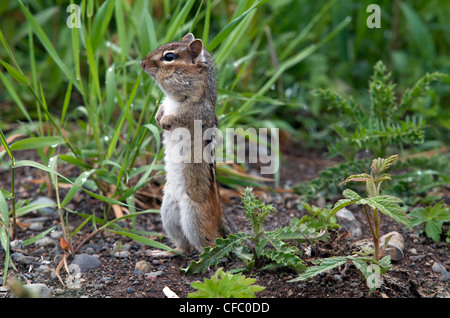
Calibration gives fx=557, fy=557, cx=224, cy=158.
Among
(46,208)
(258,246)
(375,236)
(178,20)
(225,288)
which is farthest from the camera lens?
(46,208)

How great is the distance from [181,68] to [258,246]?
3.88 feet

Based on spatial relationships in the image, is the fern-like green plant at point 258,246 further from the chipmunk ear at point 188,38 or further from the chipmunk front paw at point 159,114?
the chipmunk ear at point 188,38

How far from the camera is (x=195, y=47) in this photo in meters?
3.35

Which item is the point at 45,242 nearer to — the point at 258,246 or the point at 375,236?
the point at 258,246

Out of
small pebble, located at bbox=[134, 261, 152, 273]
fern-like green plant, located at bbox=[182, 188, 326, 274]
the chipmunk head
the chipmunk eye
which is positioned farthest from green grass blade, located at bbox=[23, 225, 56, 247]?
the chipmunk eye

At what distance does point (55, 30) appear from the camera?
18.3ft

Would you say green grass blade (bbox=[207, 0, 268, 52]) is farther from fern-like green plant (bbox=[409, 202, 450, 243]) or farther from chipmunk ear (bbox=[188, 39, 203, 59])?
fern-like green plant (bbox=[409, 202, 450, 243])

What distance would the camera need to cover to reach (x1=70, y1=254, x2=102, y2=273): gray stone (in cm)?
319

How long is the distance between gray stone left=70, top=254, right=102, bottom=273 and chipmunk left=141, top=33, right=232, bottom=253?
461 millimetres

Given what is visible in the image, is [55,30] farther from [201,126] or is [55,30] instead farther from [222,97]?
[201,126]

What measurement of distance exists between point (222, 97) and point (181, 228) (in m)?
1.14

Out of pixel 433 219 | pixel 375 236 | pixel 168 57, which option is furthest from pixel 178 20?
pixel 433 219
